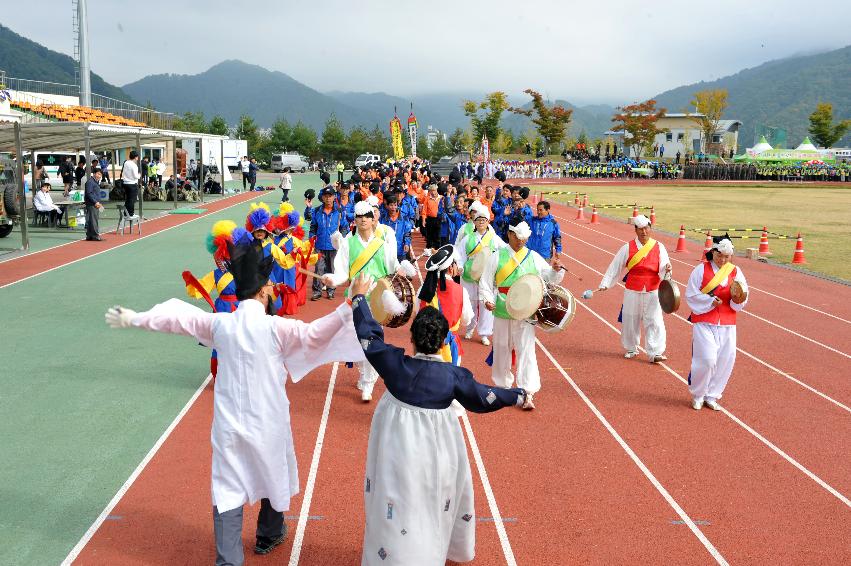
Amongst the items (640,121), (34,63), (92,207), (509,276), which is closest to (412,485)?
(509,276)

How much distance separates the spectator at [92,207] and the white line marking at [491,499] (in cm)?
1523

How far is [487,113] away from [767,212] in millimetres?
58489

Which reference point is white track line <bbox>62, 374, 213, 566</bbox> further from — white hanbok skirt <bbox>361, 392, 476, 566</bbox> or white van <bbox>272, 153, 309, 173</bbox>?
white van <bbox>272, 153, 309, 173</bbox>

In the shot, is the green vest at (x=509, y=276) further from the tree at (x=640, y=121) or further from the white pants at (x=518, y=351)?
the tree at (x=640, y=121)

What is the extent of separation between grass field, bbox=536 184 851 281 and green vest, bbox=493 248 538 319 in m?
12.0

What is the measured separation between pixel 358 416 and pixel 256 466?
122 inches

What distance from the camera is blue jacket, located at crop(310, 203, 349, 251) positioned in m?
13.1

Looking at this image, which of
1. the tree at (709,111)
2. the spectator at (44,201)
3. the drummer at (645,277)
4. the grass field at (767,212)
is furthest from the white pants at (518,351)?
the tree at (709,111)

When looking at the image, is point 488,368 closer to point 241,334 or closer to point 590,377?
point 590,377

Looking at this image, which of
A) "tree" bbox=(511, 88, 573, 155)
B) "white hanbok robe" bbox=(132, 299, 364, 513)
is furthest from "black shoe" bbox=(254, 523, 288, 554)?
"tree" bbox=(511, 88, 573, 155)

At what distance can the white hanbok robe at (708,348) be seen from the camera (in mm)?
8039

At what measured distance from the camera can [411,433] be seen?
14.2 feet

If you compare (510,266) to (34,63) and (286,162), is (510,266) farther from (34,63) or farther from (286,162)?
(34,63)

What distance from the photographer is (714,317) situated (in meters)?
8.06
